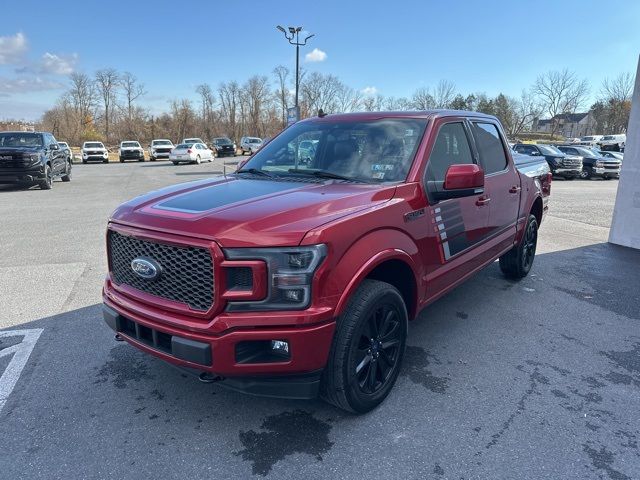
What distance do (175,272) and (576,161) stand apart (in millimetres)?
24414

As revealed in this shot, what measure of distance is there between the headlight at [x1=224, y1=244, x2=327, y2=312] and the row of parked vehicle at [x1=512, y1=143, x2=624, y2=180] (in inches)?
865

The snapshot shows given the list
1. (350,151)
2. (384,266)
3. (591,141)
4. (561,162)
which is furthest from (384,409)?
(591,141)

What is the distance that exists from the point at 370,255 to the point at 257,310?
75cm

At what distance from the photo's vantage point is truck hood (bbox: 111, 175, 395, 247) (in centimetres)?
233

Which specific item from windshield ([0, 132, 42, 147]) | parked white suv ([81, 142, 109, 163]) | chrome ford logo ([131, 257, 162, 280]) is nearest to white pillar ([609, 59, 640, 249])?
chrome ford logo ([131, 257, 162, 280])

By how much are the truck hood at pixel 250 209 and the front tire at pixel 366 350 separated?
1.80ft

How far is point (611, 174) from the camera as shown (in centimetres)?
2373

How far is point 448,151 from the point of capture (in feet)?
12.3

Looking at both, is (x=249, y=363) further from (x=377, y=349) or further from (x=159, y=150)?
(x=159, y=150)

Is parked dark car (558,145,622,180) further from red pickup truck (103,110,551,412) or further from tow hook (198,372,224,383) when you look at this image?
tow hook (198,372,224,383)

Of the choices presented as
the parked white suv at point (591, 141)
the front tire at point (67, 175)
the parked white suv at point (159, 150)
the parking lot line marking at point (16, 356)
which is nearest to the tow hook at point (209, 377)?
the parking lot line marking at point (16, 356)

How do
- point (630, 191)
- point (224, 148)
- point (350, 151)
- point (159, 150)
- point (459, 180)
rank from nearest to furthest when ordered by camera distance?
point (459, 180), point (350, 151), point (630, 191), point (159, 150), point (224, 148)

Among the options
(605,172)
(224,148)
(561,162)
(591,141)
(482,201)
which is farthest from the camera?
(591,141)

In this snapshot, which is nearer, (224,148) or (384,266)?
(384,266)
